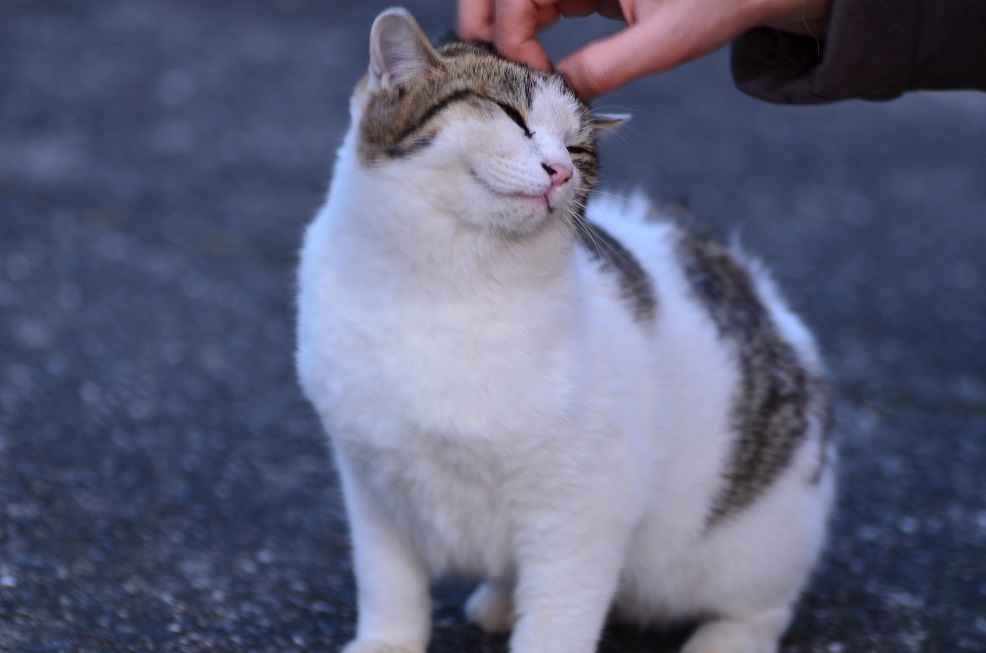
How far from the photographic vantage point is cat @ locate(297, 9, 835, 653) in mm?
1962

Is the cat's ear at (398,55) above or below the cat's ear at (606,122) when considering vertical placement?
above

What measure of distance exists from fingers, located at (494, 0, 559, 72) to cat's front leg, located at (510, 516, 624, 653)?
82 centimetres

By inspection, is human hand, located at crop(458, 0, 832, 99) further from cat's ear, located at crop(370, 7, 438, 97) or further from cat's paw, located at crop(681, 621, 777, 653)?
cat's paw, located at crop(681, 621, 777, 653)

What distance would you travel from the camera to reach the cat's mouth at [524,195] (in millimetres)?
1907

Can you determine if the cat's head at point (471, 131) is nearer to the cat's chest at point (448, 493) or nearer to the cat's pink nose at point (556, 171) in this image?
the cat's pink nose at point (556, 171)

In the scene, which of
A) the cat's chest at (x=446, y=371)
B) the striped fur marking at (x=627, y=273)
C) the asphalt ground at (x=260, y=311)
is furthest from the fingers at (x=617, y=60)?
the asphalt ground at (x=260, y=311)

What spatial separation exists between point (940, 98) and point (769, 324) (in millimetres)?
4569

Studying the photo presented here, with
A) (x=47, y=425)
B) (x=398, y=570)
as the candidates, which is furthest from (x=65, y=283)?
(x=398, y=570)

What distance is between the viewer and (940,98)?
261 inches

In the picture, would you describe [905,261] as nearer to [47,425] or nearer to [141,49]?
[47,425]

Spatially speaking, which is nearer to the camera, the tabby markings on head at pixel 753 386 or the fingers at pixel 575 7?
the fingers at pixel 575 7

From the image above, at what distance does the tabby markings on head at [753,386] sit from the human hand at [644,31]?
63 centimetres

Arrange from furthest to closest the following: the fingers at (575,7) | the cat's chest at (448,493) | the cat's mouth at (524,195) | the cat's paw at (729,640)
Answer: the cat's paw at (729,640) < the fingers at (575,7) < the cat's chest at (448,493) < the cat's mouth at (524,195)

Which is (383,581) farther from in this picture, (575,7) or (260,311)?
(260,311)
